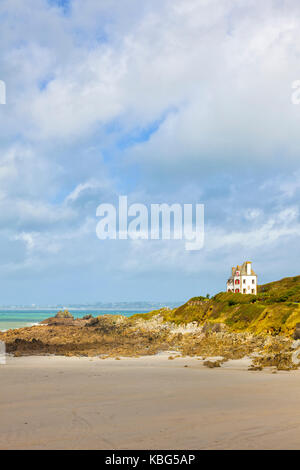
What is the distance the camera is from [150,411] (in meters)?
7.42

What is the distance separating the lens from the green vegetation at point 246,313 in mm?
22594

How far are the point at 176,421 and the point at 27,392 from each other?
13.9 ft

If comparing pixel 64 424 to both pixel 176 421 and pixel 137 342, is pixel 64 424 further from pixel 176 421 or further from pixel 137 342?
pixel 137 342

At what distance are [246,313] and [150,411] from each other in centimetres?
2174

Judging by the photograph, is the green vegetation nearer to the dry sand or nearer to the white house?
the dry sand

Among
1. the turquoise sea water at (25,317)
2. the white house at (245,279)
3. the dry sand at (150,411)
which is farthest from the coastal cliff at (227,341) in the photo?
the turquoise sea water at (25,317)

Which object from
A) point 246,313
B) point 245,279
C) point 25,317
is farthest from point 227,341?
point 25,317

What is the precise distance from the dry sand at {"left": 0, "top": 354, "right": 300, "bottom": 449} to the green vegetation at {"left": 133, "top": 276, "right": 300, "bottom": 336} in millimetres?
10745

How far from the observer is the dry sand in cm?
568

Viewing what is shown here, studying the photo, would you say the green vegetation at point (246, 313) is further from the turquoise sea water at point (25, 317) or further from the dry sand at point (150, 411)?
the turquoise sea water at point (25, 317)

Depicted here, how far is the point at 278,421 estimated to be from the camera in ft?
21.6

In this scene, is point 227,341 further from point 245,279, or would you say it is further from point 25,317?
point 25,317

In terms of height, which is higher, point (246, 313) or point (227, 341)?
point (246, 313)

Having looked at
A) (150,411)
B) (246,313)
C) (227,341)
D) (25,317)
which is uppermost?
(246,313)
